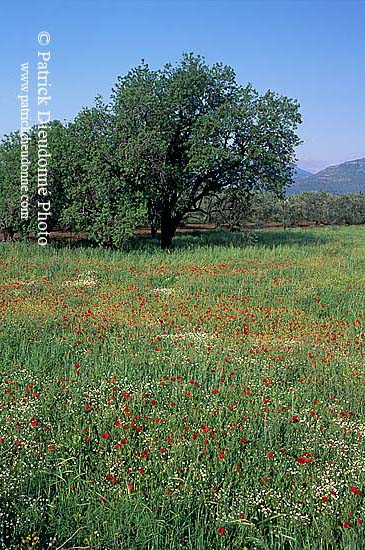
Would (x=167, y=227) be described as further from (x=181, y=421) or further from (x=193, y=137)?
(x=181, y=421)

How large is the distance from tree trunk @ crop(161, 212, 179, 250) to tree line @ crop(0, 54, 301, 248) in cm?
5

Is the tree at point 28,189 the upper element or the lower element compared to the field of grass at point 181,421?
upper

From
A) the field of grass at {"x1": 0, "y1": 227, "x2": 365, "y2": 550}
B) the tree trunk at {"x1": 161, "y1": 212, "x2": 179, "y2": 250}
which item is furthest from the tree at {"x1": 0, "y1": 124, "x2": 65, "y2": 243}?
the field of grass at {"x1": 0, "y1": 227, "x2": 365, "y2": 550}

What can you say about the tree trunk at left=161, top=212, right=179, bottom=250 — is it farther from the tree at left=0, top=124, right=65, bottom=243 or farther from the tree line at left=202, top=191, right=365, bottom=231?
the tree line at left=202, top=191, right=365, bottom=231

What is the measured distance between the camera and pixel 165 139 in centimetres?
2497

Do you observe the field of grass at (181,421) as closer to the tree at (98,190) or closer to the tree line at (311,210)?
the tree at (98,190)

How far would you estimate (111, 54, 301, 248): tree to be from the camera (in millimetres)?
24188

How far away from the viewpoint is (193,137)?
81.6 feet

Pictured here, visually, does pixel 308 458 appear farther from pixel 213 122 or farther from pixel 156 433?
pixel 213 122

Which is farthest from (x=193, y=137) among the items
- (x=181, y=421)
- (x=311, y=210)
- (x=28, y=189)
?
(x=311, y=210)

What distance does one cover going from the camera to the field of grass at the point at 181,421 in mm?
4816

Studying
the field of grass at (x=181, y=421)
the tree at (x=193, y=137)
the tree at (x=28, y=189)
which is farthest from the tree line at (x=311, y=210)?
the field of grass at (x=181, y=421)

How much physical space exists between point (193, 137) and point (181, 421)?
19.8 metres

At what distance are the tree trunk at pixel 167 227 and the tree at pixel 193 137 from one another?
0.16 ft
